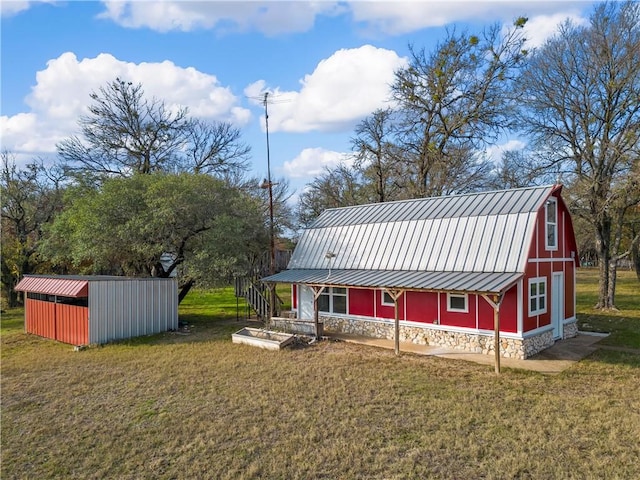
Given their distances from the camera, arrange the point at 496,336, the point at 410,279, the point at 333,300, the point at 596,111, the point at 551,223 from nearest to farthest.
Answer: the point at 496,336 → the point at 410,279 → the point at 551,223 → the point at 333,300 → the point at 596,111

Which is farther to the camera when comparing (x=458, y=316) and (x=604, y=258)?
(x=604, y=258)

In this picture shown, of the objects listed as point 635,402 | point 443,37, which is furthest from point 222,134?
point 635,402

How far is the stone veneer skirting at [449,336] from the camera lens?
1198cm

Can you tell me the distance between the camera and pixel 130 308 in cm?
1563

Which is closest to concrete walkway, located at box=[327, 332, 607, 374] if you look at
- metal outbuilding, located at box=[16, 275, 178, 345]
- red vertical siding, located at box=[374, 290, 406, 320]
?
red vertical siding, located at box=[374, 290, 406, 320]

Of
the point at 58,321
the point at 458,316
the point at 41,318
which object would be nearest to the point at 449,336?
the point at 458,316

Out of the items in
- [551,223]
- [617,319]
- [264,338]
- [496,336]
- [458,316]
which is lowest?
[617,319]

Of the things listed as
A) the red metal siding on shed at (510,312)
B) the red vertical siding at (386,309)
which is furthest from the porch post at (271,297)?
the red metal siding on shed at (510,312)

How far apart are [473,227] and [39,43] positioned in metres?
13.9

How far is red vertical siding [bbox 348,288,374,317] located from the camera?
50.3 ft

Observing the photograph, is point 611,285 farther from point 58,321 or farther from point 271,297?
point 58,321

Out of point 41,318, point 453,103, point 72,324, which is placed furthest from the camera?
point 453,103

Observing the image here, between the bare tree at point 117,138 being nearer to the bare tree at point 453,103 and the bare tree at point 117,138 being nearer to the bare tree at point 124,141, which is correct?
the bare tree at point 124,141

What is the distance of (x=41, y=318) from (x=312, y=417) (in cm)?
1374
